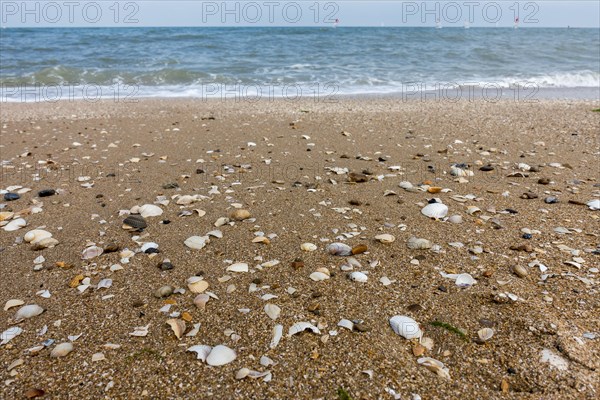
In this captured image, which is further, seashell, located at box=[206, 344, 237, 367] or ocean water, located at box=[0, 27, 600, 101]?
ocean water, located at box=[0, 27, 600, 101]

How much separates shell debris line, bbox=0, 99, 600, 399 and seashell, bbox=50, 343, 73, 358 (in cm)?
3

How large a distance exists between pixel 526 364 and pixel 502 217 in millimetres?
1749

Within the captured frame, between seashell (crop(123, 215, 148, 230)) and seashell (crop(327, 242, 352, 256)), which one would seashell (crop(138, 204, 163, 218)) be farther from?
seashell (crop(327, 242, 352, 256))

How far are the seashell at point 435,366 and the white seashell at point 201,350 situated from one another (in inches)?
39.3

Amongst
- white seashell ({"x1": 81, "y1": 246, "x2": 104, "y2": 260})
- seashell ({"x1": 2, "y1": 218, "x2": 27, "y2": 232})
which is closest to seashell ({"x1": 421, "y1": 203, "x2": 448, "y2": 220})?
white seashell ({"x1": 81, "y1": 246, "x2": 104, "y2": 260})

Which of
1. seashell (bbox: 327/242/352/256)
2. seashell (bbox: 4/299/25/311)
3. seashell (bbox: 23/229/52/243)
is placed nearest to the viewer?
seashell (bbox: 4/299/25/311)

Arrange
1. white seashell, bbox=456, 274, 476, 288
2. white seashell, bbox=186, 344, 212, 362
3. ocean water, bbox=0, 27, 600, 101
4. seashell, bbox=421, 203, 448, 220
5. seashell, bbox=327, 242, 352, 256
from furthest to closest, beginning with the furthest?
ocean water, bbox=0, 27, 600, 101 < seashell, bbox=421, 203, 448, 220 < seashell, bbox=327, 242, 352, 256 < white seashell, bbox=456, 274, 476, 288 < white seashell, bbox=186, 344, 212, 362

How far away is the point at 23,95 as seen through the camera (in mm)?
11125

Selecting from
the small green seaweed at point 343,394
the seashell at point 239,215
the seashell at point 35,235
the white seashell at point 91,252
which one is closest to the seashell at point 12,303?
the white seashell at point 91,252

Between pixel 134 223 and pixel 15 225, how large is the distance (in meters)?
1.00

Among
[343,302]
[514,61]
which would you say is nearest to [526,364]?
[343,302]

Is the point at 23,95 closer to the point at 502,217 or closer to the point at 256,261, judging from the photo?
the point at 256,261

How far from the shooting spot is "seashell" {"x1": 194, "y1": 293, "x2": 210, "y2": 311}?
240 cm

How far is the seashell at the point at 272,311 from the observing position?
90.7 inches
